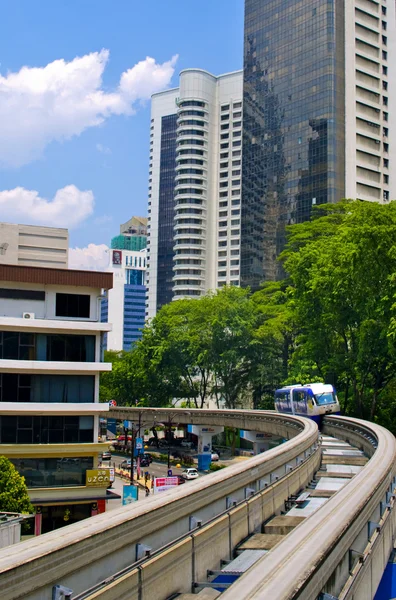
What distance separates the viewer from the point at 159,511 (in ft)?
31.9

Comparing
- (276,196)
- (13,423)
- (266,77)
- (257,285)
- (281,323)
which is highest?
(266,77)

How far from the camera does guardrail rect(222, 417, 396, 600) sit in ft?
24.6

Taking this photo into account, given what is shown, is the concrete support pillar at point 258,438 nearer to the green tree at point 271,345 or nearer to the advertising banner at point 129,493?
the green tree at point 271,345

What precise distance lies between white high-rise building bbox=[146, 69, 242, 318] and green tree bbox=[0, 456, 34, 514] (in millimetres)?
123929

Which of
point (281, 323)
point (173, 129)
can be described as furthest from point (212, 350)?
point (173, 129)

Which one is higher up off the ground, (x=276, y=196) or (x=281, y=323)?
(x=276, y=196)

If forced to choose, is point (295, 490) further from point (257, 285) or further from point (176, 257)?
point (176, 257)

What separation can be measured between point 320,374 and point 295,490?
46.8 m

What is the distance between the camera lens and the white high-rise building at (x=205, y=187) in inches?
6373

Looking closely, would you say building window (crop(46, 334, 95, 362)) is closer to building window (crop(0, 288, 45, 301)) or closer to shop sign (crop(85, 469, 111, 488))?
building window (crop(0, 288, 45, 301))

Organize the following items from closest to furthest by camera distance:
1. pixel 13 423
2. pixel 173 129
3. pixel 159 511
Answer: pixel 159 511 < pixel 13 423 < pixel 173 129

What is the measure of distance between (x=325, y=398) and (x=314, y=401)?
1016 mm

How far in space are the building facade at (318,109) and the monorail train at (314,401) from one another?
75.8 metres

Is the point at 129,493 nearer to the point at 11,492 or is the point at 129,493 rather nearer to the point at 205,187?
the point at 11,492
